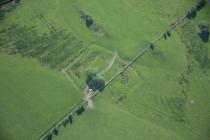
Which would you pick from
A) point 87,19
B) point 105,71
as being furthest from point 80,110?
point 87,19

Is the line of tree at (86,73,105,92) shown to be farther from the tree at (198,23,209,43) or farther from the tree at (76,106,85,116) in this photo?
the tree at (198,23,209,43)

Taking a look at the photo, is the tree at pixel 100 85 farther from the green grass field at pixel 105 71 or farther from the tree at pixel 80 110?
the tree at pixel 80 110

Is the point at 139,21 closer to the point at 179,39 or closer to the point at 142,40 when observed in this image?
the point at 142,40

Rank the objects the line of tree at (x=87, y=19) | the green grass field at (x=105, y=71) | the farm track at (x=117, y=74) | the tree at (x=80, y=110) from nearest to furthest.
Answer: the farm track at (x=117, y=74) < the green grass field at (x=105, y=71) < the tree at (x=80, y=110) < the line of tree at (x=87, y=19)

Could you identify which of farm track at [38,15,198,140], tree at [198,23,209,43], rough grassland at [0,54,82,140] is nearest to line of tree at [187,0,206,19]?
farm track at [38,15,198,140]

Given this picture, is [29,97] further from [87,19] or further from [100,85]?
[87,19]

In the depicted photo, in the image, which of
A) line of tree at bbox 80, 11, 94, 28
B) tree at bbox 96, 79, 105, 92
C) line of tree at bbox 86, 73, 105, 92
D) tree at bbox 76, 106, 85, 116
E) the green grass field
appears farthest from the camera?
line of tree at bbox 80, 11, 94, 28

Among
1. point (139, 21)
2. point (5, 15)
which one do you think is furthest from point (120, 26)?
point (5, 15)

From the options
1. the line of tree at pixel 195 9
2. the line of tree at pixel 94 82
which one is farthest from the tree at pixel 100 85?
the line of tree at pixel 195 9
